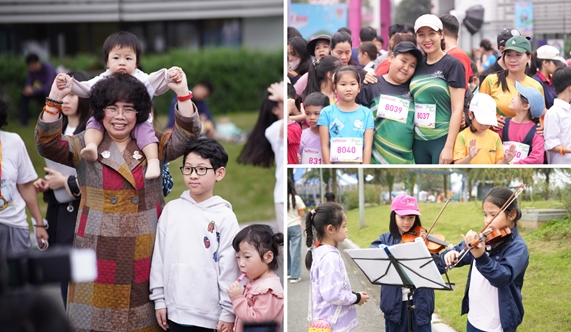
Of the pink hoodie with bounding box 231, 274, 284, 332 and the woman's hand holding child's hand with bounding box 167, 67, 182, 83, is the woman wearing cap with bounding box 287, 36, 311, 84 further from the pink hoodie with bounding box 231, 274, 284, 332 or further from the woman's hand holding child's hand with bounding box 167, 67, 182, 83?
the pink hoodie with bounding box 231, 274, 284, 332

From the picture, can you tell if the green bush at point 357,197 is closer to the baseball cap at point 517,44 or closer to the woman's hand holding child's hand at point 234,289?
the woman's hand holding child's hand at point 234,289

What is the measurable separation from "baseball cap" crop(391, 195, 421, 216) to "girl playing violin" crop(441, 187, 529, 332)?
270 mm

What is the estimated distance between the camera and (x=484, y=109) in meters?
4.37

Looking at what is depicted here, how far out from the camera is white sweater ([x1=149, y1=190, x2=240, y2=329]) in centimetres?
360

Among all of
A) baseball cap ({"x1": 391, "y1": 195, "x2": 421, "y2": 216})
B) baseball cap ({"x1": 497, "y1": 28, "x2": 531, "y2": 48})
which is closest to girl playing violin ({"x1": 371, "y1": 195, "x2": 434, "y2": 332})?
baseball cap ({"x1": 391, "y1": 195, "x2": 421, "y2": 216})

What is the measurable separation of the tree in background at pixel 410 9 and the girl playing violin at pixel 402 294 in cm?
316

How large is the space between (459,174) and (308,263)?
917mm

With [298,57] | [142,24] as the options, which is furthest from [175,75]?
[142,24]

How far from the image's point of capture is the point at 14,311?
1619 millimetres

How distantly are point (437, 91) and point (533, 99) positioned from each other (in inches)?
28.7

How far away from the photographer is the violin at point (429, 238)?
383cm

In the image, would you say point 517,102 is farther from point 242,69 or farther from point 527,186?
point 242,69

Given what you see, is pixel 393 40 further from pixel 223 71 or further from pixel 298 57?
pixel 223 71

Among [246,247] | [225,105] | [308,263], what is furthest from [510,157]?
[225,105]
